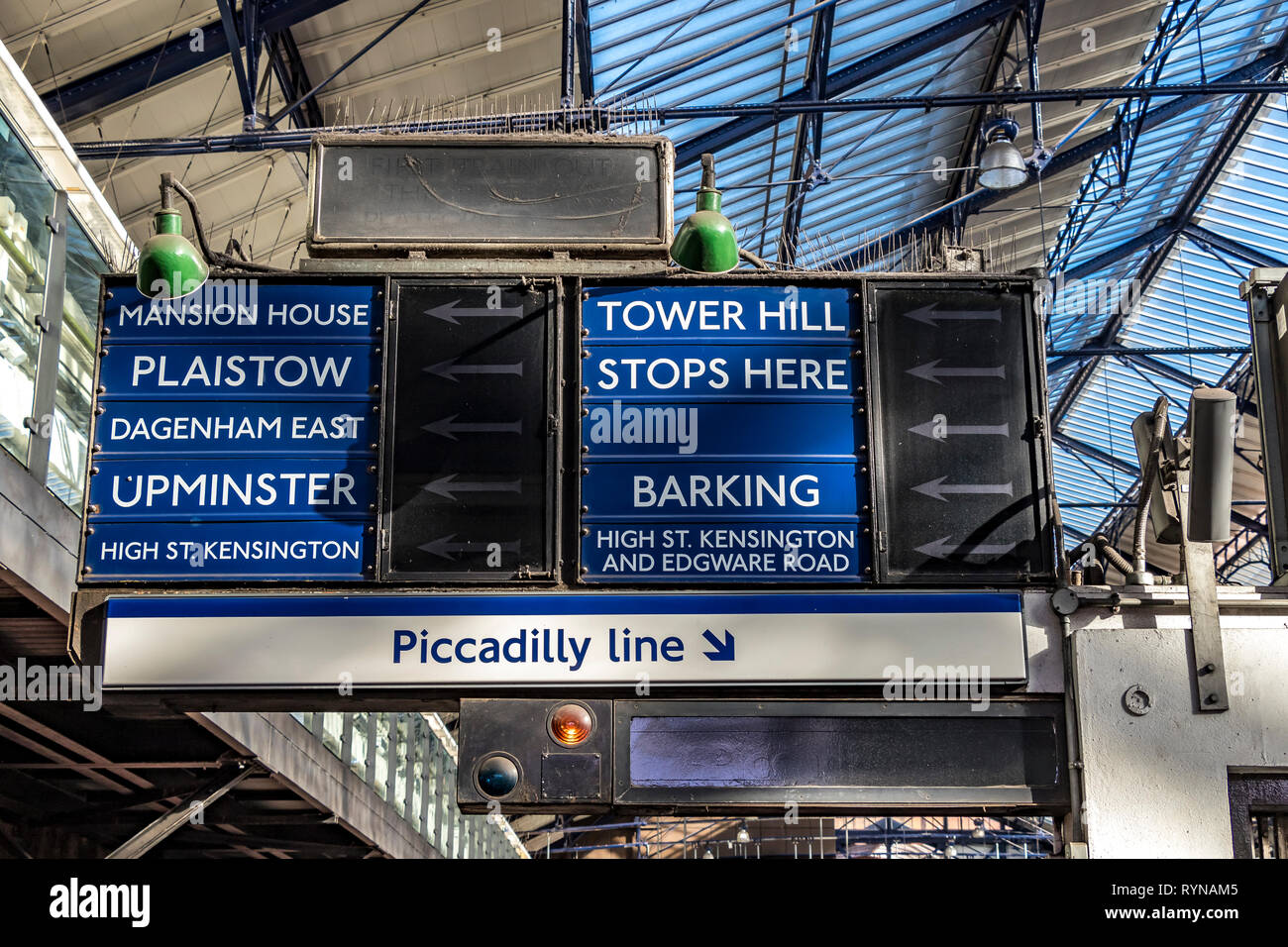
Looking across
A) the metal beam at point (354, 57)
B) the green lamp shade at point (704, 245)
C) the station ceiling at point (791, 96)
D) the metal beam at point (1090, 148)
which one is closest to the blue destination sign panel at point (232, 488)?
the green lamp shade at point (704, 245)

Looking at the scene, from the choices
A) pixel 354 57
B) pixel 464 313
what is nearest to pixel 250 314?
pixel 464 313

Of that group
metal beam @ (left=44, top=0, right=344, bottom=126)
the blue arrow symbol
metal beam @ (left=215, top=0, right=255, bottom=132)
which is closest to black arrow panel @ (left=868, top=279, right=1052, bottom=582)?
the blue arrow symbol

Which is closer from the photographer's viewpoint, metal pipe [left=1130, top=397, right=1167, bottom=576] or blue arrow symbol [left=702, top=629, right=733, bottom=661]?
blue arrow symbol [left=702, top=629, right=733, bottom=661]

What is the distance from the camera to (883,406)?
24.8 ft

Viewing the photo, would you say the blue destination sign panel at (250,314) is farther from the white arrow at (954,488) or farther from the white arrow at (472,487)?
the white arrow at (954,488)

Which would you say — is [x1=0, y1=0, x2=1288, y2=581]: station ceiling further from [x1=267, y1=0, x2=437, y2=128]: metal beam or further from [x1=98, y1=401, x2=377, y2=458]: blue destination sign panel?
[x1=98, y1=401, x2=377, y2=458]: blue destination sign panel

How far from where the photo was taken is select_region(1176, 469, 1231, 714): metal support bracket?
23.6 feet

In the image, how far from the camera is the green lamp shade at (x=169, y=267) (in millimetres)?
7453

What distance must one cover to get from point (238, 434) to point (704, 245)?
2.44 m

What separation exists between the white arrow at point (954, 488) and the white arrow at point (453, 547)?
6.58ft

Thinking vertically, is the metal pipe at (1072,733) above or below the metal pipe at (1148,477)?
below

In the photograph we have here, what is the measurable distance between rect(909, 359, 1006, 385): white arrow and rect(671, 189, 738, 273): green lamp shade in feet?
3.62

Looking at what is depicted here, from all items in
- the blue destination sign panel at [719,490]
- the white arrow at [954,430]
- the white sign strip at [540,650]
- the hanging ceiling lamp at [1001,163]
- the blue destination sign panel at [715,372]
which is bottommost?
the white sign strip at [540,650]

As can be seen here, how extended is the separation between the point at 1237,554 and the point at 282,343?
113 feet
